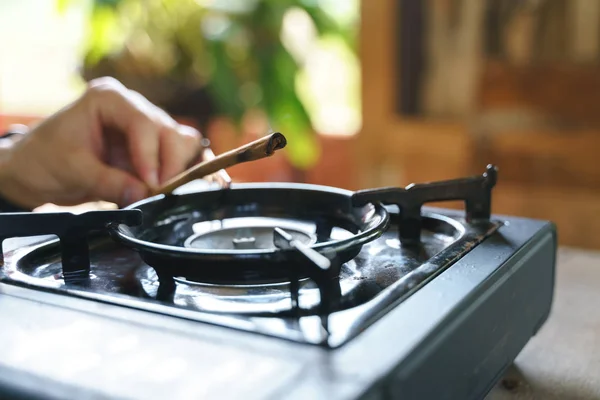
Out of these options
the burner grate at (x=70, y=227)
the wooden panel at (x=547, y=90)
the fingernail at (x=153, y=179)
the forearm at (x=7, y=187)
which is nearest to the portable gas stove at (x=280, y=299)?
the burner grate at (x=70, y=227)

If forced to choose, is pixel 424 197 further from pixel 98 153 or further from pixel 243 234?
pixel 98 153

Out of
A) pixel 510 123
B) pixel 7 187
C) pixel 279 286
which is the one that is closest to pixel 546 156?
pixel 510 123

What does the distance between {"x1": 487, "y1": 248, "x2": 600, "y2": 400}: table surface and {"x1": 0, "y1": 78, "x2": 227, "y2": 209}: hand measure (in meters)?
0.55

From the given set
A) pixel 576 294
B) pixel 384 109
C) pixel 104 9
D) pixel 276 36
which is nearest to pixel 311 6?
pixel 276 36

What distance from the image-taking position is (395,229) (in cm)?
82

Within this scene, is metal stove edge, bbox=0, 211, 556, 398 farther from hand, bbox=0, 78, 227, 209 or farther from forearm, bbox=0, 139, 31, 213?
forearm, bbox=0, 139, 31, 213

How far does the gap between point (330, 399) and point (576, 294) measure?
0.62 meters

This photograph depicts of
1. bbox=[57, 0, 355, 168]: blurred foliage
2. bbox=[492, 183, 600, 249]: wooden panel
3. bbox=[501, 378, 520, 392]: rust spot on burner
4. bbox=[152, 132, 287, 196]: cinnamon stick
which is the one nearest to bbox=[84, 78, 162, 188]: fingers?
bbox=[152, 132, 287, 196]: cinnamon stick

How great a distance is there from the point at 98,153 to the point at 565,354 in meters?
0.72

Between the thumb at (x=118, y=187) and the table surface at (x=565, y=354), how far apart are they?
56 centimetres

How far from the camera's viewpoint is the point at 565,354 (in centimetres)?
76

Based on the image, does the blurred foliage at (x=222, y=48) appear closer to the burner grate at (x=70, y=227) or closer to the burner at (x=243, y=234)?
the burner at (x=243, y=234)

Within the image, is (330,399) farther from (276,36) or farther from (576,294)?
(276,36)

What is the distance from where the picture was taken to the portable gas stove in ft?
1.47
